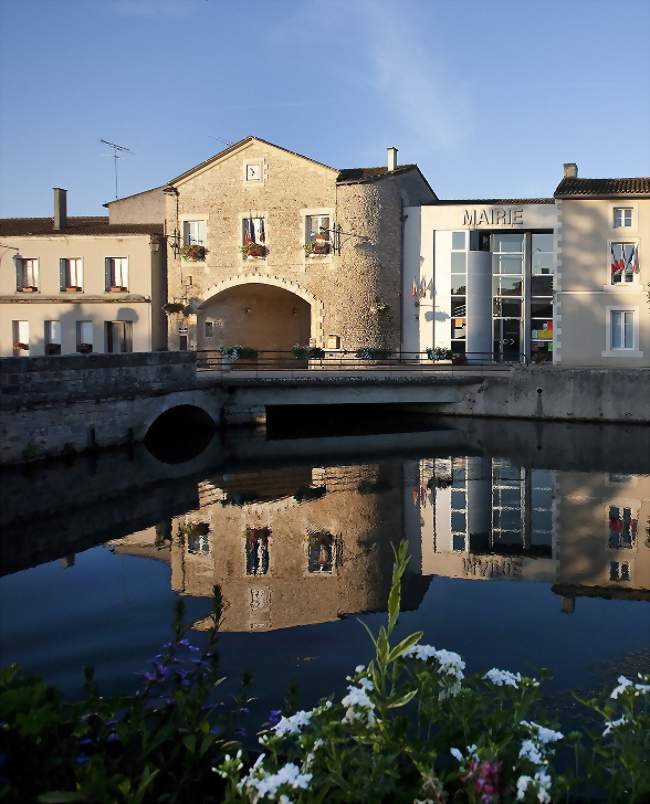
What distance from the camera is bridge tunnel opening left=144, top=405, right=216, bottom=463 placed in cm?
1912

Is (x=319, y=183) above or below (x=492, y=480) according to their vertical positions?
above

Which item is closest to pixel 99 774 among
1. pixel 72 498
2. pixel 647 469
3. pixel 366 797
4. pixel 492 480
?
pixel 366 797

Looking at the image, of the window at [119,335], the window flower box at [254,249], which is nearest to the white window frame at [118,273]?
the window at [119,335]

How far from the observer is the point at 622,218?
26.0 metres

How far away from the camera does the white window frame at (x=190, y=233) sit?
31.4m

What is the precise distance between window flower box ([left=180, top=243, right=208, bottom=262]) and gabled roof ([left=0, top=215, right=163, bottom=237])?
5.74ft

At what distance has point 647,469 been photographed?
16438 millimetres

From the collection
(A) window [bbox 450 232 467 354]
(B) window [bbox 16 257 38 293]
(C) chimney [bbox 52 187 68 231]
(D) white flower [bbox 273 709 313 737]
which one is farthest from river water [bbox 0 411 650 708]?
(C) chimney [bbox 52 187 68 231]

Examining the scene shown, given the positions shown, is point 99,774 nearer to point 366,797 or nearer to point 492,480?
point 366,797

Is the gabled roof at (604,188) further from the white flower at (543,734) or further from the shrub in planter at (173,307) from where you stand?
the white flower at (543,734)

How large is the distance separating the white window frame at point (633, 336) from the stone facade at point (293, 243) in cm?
798

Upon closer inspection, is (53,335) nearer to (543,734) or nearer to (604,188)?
(604,188)

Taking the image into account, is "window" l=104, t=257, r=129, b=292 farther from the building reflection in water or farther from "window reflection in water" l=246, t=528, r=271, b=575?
"window reflection in water" l=246, t=528, r=271, b=575

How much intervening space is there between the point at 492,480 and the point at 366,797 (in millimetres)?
13298
